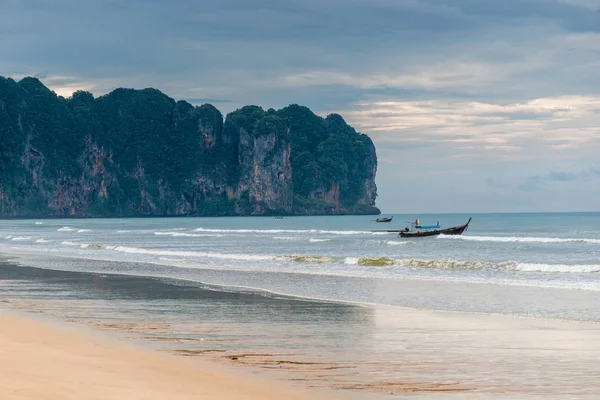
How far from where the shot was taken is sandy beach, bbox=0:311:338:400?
8.15 m

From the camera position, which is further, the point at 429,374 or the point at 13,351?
the point at 13,351

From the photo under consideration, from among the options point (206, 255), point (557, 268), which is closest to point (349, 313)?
point (557, 268)

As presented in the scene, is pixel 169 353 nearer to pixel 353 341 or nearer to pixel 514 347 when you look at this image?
pixel 353 341

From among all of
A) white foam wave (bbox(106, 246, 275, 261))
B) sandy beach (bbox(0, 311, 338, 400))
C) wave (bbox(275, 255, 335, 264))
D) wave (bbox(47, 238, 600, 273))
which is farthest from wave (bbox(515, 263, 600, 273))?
sandy beach (bbox(0, 311, 338, 400))

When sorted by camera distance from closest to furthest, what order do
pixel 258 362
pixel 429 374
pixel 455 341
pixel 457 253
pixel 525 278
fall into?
pixel 429 374 < pixel 258 362 < pixel 455 341 < pixel 525 278 < pixel 457 253

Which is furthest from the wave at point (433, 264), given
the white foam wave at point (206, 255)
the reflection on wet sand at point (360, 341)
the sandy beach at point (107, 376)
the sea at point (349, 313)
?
the sandy beach at point (107, 376)

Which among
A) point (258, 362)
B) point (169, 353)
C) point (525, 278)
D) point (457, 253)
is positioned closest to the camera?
point (258, 362)

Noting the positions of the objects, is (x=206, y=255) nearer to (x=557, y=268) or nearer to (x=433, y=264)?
(x=433, y=264)

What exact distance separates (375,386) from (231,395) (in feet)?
5.42

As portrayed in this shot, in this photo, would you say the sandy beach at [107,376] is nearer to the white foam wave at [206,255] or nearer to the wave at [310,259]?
the wave at [310,259]

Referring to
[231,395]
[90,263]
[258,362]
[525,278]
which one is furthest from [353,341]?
[90,263]

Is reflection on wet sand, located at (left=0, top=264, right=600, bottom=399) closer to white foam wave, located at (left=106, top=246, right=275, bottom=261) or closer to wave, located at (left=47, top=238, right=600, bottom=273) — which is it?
wave, located at (left=47, top=238, right=600, bottom=273)

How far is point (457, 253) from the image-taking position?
148 feet

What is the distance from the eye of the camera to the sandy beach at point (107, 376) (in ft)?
26.7
